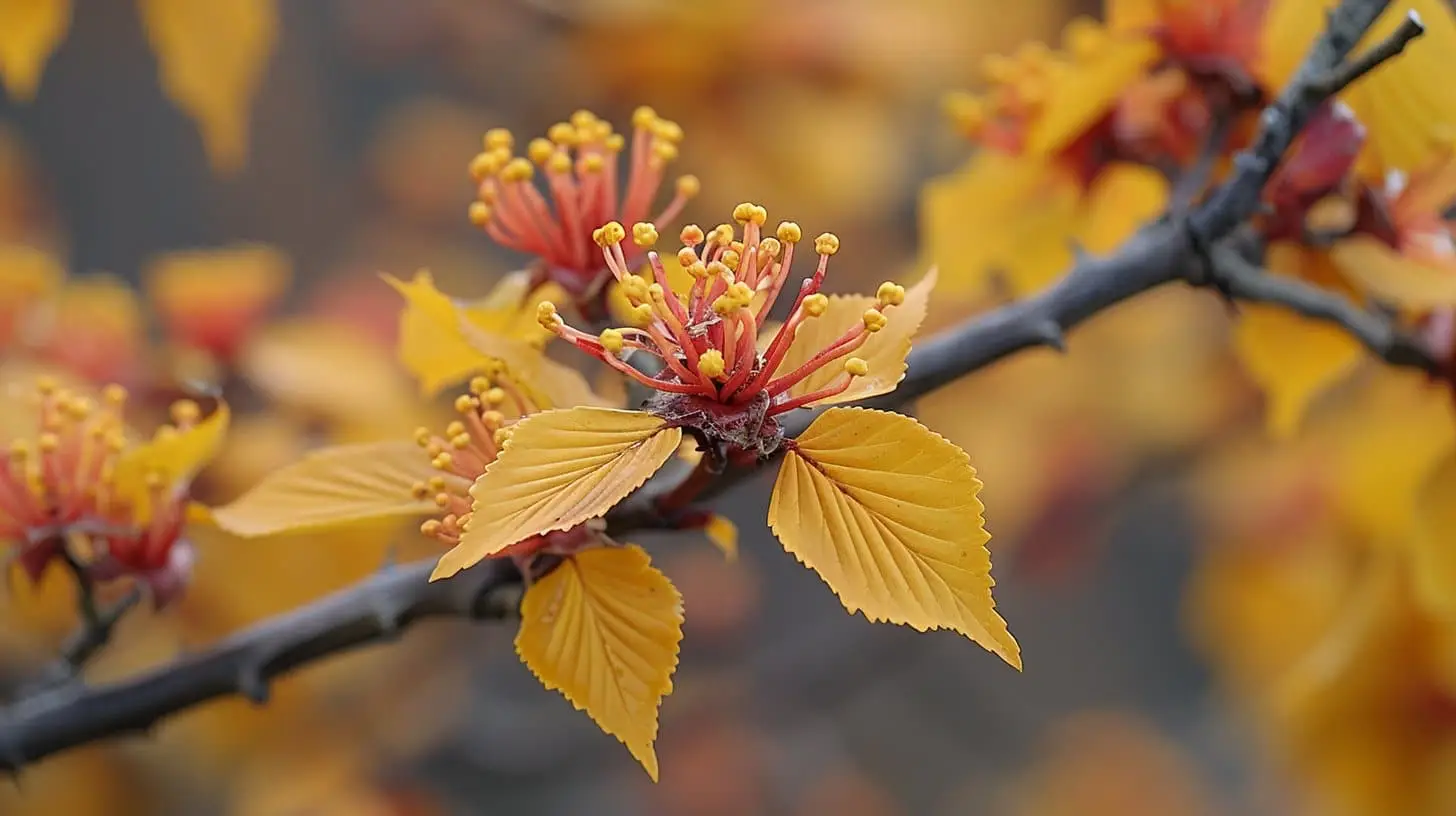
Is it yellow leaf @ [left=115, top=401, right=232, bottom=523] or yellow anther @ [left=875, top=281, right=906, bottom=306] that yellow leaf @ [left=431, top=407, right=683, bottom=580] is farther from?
yellow leaf @ [left=115, top=401, right=232, bottom=523]

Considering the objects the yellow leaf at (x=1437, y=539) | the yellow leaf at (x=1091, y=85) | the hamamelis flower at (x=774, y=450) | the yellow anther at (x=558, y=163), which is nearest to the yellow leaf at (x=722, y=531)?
the hamamelis flower at (x=774, y=450)

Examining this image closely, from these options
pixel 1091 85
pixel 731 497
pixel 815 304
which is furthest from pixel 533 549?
pixel 731 497

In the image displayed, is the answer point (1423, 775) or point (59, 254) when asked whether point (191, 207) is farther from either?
point (1423, 775)

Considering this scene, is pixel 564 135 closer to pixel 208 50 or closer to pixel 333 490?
pixel 333 490

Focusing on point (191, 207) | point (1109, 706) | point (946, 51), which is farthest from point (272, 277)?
point (1109, 706)

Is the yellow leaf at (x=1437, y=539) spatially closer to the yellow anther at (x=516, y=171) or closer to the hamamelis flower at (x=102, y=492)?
the yellow anther at (x=516, y=171)

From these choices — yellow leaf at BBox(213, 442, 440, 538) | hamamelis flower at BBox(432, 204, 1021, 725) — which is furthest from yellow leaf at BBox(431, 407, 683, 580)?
yellow leaf at BBox(213, 442, 440, 538)

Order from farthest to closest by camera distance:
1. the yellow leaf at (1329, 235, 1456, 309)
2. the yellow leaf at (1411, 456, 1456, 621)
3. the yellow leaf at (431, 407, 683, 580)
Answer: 1. the yellow leaf at (1411, 456, 1456, 621)
2. the yellow leaf at (1329, 235, 1456, 309)
3. the yellow leaf at (431, 407, 683, 580)
